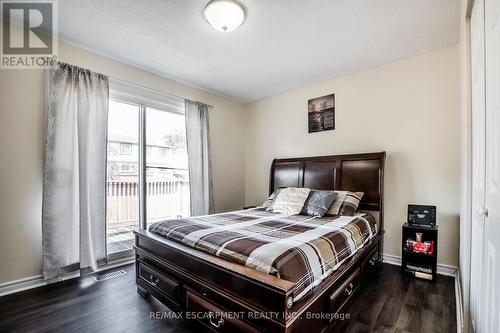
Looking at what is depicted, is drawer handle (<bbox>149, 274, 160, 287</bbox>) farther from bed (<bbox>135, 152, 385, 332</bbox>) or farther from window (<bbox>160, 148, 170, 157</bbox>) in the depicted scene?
window (<bbox>160, 148, 170, 157</bbox>)

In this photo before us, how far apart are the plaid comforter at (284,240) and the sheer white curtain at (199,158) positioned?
1.27 meters

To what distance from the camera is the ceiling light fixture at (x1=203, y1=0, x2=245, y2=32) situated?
1.91 metres

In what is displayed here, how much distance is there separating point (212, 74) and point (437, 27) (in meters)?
2.63

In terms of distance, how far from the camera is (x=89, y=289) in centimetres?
229

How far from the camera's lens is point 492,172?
0.93m

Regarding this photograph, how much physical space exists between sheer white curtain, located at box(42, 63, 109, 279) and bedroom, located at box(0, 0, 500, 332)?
0.02 meters

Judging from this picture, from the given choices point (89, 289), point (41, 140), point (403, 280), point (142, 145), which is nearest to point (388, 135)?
point (403, 280)

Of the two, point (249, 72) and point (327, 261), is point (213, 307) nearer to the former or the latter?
point (327, 261)

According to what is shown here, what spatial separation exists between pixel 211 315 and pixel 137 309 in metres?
0.88

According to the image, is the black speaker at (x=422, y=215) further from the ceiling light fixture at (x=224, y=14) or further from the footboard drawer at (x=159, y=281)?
the ceiling light fixture at (x=224, y=14)

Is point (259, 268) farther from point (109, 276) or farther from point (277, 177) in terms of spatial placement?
point (277, 177)

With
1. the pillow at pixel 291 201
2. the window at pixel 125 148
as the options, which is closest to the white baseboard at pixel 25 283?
the window at pixel 125 148

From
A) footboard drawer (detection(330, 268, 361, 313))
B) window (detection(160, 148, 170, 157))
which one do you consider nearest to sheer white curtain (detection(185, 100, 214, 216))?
window (detection(160, 148, 170, 157))

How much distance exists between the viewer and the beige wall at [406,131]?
2.61 m
